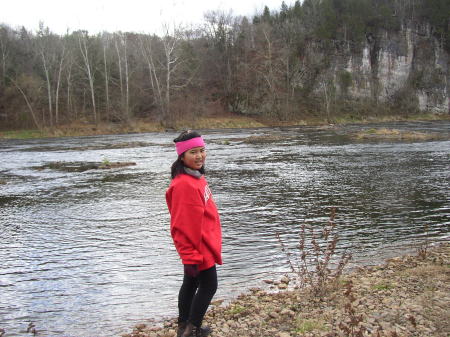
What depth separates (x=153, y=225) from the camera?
1061 centimetres

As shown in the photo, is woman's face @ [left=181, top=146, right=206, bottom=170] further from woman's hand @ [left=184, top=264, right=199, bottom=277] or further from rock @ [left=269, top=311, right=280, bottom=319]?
rock @ [left=269, top=311, right=280, bottom=319]

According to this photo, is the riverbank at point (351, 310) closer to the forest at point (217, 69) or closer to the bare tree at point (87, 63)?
the forest at point (217, 69)

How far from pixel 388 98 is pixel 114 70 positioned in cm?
4551

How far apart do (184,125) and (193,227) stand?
52842 millimetres

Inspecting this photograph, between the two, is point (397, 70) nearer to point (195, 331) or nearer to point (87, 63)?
point (87, 63)

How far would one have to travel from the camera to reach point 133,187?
1638cm

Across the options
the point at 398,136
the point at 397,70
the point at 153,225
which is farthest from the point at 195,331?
the point at 397,70

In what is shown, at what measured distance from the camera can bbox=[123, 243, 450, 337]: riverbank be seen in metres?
4.30

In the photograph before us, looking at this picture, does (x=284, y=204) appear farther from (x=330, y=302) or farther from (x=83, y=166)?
(x=83, y=166)

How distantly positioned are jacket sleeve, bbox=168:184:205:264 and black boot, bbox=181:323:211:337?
0.79m

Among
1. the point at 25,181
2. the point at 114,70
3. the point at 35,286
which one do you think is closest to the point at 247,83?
the point at 114,70

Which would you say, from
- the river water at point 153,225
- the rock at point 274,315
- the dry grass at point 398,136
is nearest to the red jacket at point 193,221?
the rock at point 274,315

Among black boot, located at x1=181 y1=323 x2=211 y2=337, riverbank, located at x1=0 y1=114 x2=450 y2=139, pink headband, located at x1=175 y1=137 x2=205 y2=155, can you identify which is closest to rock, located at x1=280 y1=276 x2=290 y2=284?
black boot, located at x1=181 y1=323 x2=211 y2=337

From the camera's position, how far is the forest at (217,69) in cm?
5709
